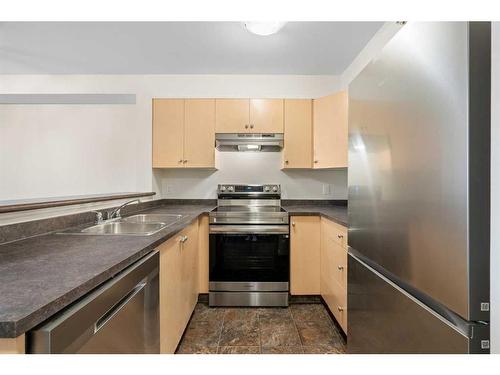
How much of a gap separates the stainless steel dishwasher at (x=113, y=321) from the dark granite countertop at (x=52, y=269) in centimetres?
4

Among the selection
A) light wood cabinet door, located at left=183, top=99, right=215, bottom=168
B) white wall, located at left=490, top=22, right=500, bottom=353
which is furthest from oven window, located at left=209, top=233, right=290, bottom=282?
white wall, located at left=490, top=22, right=500, bottom=353

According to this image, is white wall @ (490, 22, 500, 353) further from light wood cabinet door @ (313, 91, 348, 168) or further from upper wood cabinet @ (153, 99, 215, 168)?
upper wood cabinet @ (153, 99, 215, 168)

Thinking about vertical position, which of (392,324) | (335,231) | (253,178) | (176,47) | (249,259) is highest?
(176,47)

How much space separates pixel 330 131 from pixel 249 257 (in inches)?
57.7

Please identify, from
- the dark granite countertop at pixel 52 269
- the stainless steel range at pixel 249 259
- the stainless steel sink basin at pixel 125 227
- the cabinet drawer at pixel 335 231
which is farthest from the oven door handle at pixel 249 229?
the dark granite countertop at pixel 52 269

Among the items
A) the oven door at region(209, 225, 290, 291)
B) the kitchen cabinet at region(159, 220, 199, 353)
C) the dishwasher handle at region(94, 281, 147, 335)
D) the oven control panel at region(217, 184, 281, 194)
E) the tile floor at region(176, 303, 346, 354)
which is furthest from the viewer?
the oven control panel at region(217, 184, 281, 194)

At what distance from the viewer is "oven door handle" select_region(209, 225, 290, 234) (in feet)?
7.68

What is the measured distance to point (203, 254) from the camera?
2.43m

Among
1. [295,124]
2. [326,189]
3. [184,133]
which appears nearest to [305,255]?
[326,189]

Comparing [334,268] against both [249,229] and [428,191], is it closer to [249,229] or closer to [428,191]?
[249,229]

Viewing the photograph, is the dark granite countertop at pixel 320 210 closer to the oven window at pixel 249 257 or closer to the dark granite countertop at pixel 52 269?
the oven window at pixel 249 257

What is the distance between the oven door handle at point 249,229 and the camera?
2340 mm

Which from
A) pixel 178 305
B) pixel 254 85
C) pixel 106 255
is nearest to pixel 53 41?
pixel 254 85

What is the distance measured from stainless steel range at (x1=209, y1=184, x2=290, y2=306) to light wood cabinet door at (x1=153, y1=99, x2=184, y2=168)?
0.85 metres
